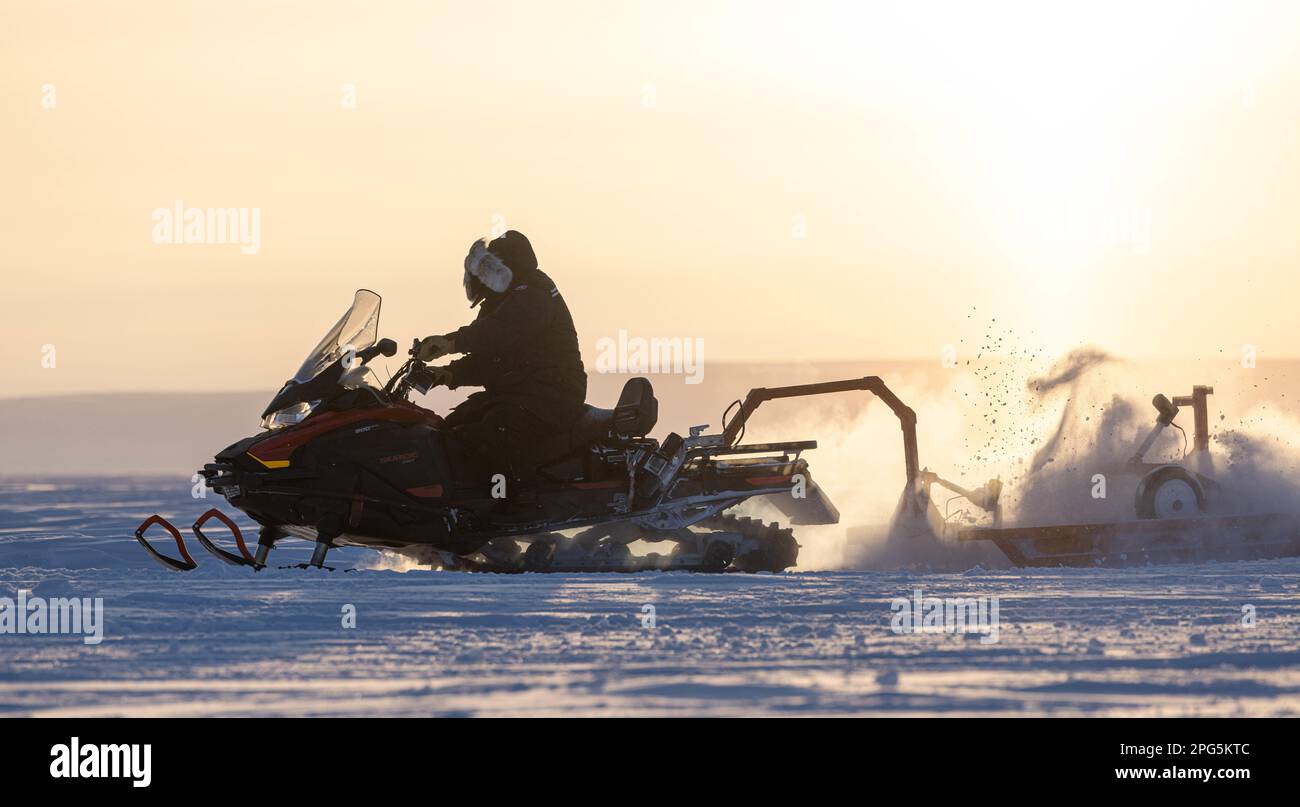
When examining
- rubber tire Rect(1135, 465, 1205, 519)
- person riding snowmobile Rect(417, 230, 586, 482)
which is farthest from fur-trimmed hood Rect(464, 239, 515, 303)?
rubber tire Rect(1135, 465, 1205, 519)

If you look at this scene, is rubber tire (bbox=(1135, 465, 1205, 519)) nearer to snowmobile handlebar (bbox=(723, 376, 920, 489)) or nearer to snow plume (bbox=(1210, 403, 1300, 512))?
→ snow plume (bbox=(1210, 403, 1300, 512))

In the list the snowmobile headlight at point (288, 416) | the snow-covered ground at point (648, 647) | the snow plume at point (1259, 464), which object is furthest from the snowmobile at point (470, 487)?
the snow plume at point (1259, 464)

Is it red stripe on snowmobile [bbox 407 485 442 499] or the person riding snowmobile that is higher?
the person riding snowmobile

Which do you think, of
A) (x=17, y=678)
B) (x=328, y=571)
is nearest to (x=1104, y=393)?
(x=328, y=571)

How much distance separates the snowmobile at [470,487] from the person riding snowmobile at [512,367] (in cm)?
12

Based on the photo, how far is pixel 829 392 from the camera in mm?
14000

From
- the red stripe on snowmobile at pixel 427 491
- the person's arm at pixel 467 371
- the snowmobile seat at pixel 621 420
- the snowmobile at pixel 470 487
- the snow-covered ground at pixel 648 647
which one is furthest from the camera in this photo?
the snowmobile seat at pixel 621 420

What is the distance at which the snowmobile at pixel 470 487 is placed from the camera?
12.3 m

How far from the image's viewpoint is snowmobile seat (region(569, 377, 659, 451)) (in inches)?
508

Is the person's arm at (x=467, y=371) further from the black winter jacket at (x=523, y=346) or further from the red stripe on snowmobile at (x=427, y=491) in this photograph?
the red stripe on snowmobile at (x=427, y=491)

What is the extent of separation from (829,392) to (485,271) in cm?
269

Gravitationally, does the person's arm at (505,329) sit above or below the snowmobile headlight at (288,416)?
above

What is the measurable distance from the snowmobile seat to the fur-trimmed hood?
98 cm

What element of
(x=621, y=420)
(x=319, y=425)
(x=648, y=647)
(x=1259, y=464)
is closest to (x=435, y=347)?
(x=319, y=425)
